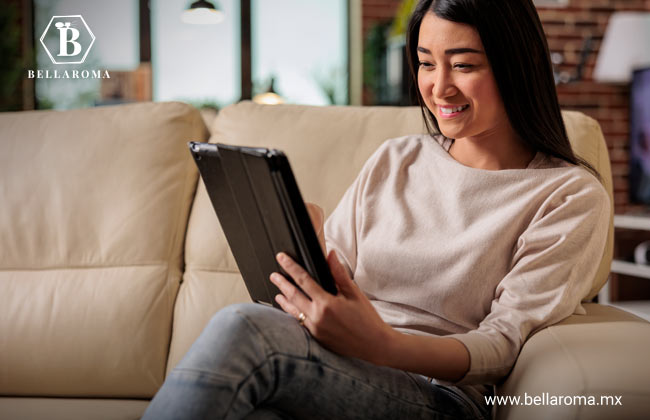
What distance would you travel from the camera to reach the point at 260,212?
83 centimetres

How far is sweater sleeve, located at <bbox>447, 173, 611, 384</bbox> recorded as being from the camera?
913 mm

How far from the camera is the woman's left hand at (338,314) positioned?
0.79m

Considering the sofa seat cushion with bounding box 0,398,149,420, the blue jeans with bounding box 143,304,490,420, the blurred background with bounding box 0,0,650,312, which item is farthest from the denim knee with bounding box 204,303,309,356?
the blurred background with bounding box 0,0,650,312

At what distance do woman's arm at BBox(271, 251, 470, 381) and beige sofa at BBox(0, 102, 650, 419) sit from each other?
17.9 inches

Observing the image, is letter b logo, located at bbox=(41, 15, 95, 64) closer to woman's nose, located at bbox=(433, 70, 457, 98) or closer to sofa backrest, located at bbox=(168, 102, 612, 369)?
sofa backrest, located at bbox=(168, 102, 612, 369)

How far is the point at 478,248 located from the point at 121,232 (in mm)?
849

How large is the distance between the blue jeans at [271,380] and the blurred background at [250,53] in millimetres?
3441

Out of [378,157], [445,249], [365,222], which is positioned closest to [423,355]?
[445,249]

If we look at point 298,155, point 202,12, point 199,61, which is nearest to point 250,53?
point 199,61

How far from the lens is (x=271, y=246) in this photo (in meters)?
0.84

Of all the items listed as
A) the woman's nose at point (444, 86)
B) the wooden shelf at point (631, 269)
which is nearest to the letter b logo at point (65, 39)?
the woman's nose at point (444, 86)

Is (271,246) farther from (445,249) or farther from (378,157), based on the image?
(378,157)

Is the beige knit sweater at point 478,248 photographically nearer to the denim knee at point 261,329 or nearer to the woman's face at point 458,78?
the woman's face at point 458,78

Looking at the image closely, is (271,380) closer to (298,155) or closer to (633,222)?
(298,155)
